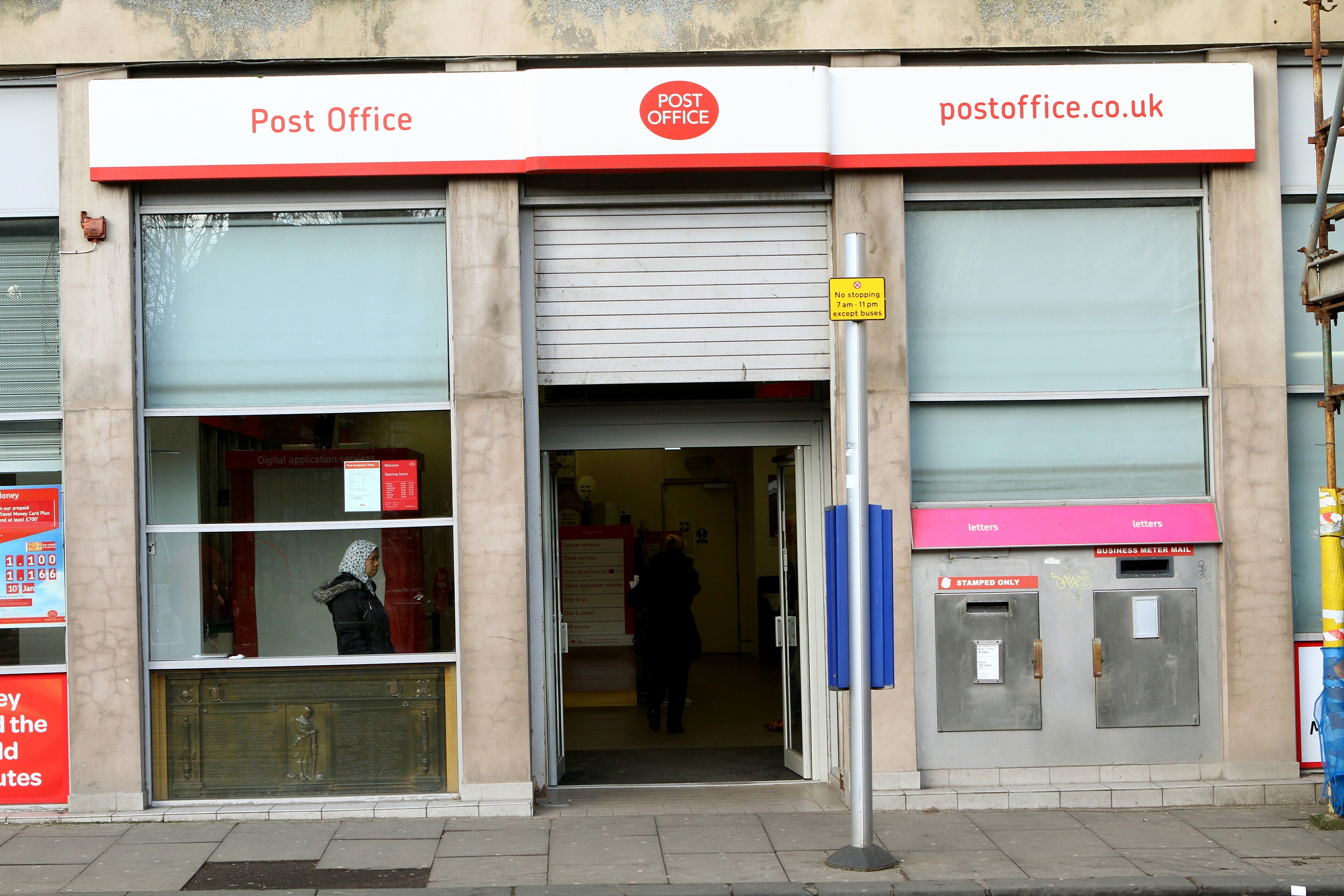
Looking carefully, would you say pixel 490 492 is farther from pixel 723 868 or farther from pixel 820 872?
pixel 820 872

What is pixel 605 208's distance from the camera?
8.06 metres

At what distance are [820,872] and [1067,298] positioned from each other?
4434mm

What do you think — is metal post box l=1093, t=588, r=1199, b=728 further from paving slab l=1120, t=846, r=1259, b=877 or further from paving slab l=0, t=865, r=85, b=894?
paving slab l=0, t=865, r=85, b=894

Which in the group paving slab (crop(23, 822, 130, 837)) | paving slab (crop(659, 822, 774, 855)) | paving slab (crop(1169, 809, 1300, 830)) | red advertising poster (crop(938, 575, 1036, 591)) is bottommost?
paving slab (crop(1169, 809, 1300, 830))

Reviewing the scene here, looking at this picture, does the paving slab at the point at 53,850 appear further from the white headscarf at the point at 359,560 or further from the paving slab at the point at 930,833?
the paving slab at the point at 930,833

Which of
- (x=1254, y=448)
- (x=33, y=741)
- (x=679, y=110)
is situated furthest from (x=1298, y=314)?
(x=33, y=741)

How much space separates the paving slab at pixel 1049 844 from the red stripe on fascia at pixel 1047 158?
14.5ft

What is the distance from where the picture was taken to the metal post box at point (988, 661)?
25.9 feet

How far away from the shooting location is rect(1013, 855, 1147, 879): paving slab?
20.4ft

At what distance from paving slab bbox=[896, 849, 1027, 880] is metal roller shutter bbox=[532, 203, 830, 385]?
3246 millimetres

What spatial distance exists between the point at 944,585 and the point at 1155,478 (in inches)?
68.8

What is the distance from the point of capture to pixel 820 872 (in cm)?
628

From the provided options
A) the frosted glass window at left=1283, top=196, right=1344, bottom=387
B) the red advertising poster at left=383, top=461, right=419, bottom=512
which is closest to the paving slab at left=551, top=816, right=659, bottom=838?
the red advertising poster at left=383, top=461, right=419, bottom=512

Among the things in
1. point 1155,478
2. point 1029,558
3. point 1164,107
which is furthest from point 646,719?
point 1164,107
